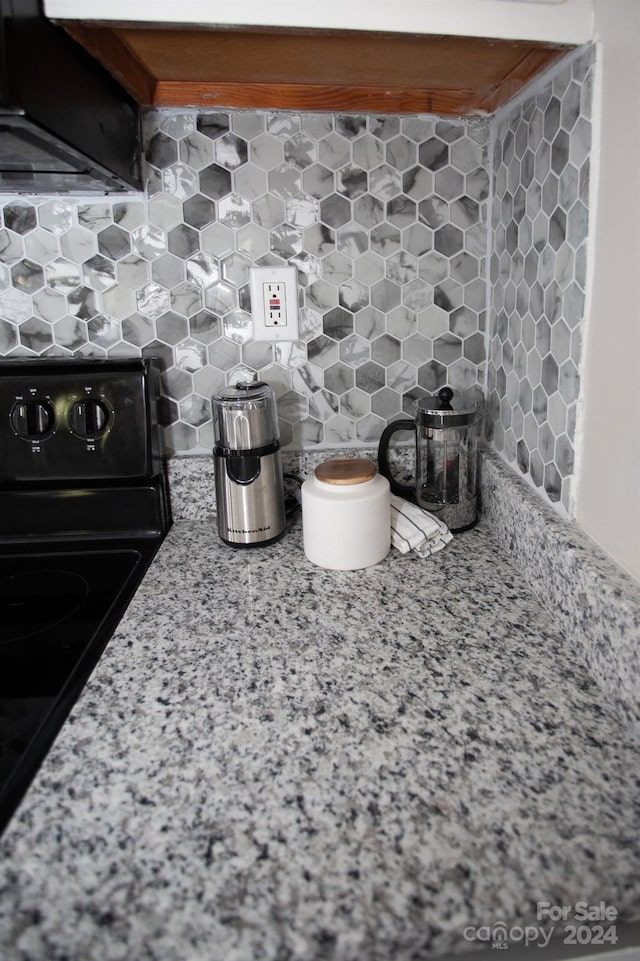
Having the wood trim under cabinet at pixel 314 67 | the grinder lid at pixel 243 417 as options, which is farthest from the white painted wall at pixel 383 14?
the grinder lid at pixel 243 417

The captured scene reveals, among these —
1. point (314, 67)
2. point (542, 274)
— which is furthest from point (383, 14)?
point (542, 274)

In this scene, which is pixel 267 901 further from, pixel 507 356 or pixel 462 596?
pixel 507 356

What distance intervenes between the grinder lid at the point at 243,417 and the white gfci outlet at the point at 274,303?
0.15 m

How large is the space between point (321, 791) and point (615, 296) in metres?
0.59

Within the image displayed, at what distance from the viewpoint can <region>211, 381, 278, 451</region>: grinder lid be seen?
100 cm

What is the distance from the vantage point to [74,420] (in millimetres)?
1056

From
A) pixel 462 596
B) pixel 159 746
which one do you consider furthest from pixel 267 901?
pixel 462 596

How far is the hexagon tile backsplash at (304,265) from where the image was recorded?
1064mm

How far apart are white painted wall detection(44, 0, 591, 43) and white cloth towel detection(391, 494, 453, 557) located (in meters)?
0.63

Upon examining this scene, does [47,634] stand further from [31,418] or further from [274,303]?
[274,303]

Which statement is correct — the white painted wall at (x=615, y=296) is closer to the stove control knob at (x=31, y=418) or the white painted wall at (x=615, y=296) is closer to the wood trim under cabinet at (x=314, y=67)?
the wood trim under cabinet at (x=314, y=67)

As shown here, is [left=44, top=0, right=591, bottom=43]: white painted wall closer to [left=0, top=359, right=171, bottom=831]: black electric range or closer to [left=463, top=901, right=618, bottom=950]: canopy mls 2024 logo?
[left=0, top=359, right=171, bottom=831]: black electric range

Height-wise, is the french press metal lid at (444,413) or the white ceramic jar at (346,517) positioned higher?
the french press metal lid at (444,413)

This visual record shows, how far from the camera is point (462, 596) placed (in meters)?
0.90
